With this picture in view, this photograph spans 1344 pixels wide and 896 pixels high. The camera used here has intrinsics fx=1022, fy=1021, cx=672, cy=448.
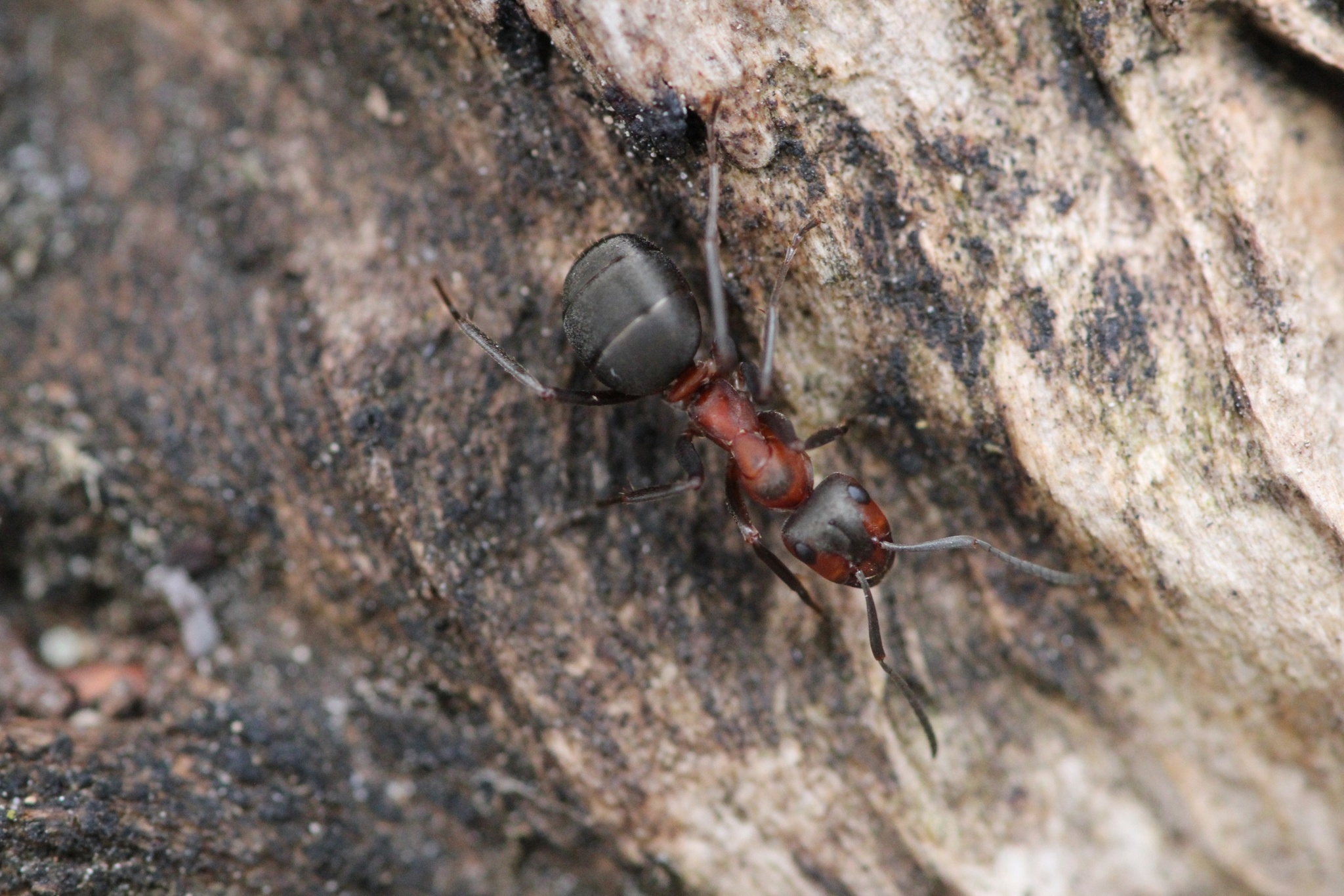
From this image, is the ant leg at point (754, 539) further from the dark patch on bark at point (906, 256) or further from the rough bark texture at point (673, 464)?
the dark patch on bark at point (906, 256)

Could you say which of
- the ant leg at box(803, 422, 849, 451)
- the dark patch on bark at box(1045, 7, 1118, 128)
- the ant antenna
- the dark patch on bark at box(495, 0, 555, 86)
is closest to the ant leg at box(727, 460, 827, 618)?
the ant leg at box(803, 422, 849, 451)

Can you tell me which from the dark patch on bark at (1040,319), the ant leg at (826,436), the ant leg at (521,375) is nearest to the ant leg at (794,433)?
the ant leg at (826,436)

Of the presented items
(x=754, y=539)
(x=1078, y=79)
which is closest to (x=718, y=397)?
(x=754, y=539)

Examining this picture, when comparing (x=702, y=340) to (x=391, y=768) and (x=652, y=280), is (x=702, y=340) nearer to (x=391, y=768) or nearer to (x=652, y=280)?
(x=652, y=280)

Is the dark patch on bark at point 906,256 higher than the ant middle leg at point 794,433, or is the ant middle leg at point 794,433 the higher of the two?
the dark patch on bark at point 906,256

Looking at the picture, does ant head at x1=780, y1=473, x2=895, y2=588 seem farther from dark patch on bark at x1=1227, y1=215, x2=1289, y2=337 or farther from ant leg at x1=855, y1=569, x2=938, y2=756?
dark patch on bark at x1=1227, y1=215, x2=1289, y2=337

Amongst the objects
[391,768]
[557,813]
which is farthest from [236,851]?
[557,813]
